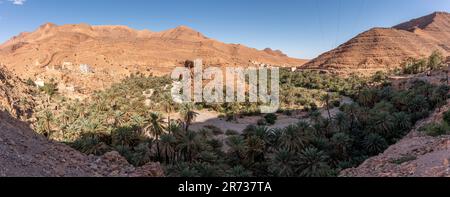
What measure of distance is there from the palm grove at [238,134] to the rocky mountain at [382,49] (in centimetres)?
5963

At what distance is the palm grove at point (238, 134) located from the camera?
94.4ft

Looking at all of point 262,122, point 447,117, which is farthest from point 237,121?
point 447,117

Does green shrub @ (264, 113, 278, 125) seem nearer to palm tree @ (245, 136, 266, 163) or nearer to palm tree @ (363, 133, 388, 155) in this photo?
palm tree @ (363, 133, 388, 155)

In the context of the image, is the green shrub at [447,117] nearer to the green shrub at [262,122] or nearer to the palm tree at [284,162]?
the palm tree at [284,162]

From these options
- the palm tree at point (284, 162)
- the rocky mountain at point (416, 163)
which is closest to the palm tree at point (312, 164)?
the palm tree at point (284, 162)

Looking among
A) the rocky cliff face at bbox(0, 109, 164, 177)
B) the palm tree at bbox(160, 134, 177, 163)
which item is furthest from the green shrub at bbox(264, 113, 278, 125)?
the rocky cliff face at bbox(0, 109, 164, 177)

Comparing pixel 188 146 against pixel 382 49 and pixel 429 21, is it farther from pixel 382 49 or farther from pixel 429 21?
pixel 429 21

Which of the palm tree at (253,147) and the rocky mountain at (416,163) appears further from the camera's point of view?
the palm tree at (253,147)

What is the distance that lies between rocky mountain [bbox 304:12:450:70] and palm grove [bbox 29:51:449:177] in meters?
59.6

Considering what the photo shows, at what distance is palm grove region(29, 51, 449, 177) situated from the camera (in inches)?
1133

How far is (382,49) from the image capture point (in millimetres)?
134625

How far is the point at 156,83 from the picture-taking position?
87500 mm
